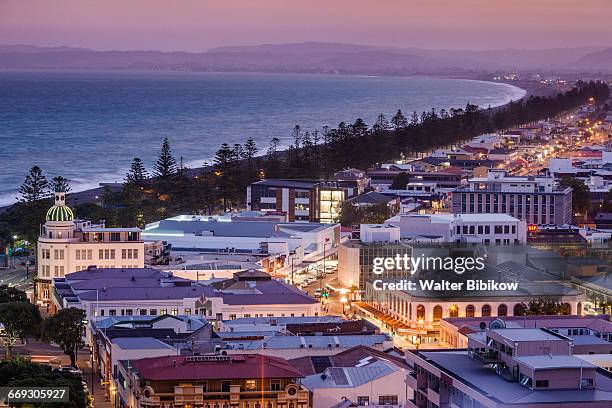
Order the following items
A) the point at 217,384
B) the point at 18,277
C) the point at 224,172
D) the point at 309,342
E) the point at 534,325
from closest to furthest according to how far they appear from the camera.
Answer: the point at 217,384, the point at 309,342, the point at 534,325, the point at 18,277, the point at 224,172

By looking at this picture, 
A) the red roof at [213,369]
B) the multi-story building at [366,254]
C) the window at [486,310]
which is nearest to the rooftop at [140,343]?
the red roof at [213,369]

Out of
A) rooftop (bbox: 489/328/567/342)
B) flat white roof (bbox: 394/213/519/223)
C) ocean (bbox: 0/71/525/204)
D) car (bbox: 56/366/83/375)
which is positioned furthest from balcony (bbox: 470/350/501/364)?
ocean (bbox: 0/71/525/204)

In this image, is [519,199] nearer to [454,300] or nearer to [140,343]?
[454,300]

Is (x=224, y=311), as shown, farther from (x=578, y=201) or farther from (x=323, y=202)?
(x=578, y=201)

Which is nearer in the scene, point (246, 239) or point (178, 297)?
point (178, 297)

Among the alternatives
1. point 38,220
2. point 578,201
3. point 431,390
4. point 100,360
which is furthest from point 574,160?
point 431,390

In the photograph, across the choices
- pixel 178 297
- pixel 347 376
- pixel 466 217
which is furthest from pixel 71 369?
→ pixel 466 217

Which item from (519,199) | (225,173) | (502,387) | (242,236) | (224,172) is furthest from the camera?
(224,172)
